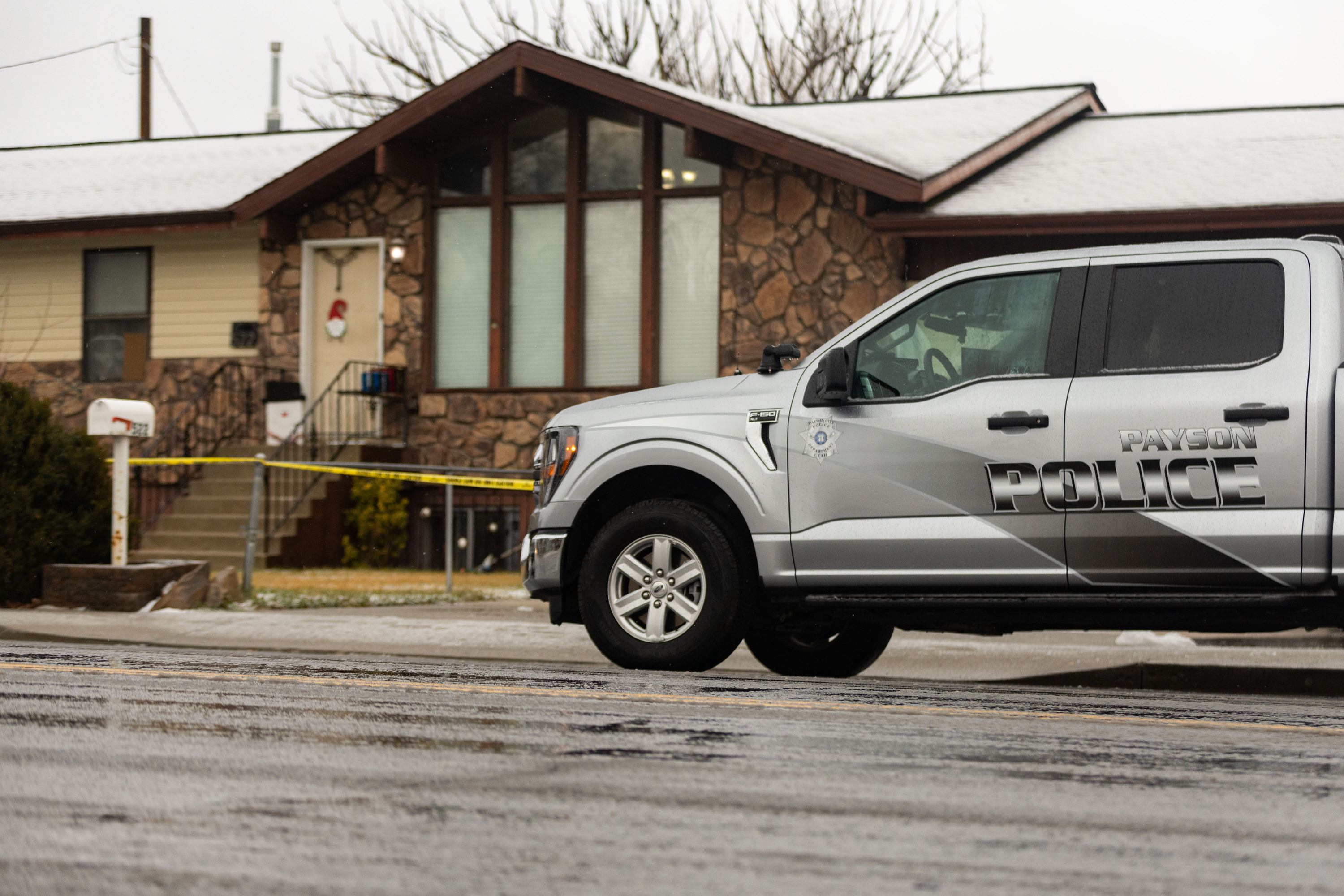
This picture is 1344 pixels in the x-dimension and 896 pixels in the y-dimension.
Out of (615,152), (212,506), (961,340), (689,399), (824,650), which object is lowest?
(824,650)

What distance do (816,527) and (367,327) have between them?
13.5m

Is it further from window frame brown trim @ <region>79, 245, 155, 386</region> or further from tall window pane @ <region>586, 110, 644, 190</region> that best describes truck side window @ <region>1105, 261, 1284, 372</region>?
window frame brown trim @ <region>79, 245, 155, 386</region>

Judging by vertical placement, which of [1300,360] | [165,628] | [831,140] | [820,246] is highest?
[831,140]

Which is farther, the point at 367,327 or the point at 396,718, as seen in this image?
the point at 367,327

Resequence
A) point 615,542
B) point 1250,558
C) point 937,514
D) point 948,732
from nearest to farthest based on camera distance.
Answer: point 948,732, point 1250,558, point 937,514, point 615,542

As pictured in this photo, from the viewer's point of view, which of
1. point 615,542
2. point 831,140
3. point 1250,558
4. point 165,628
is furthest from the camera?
point 831,140

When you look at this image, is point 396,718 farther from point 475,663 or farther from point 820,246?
point 820,246

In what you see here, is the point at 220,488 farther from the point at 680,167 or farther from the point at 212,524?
the point at 680,167

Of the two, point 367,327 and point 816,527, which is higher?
point 367,327

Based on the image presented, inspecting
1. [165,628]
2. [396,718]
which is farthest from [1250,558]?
[165,628]

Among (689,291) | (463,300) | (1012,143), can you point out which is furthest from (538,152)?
(1012,143)

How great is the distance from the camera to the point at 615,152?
19172 mm

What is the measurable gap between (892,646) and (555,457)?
3086mm

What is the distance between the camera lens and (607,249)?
62.6ft
